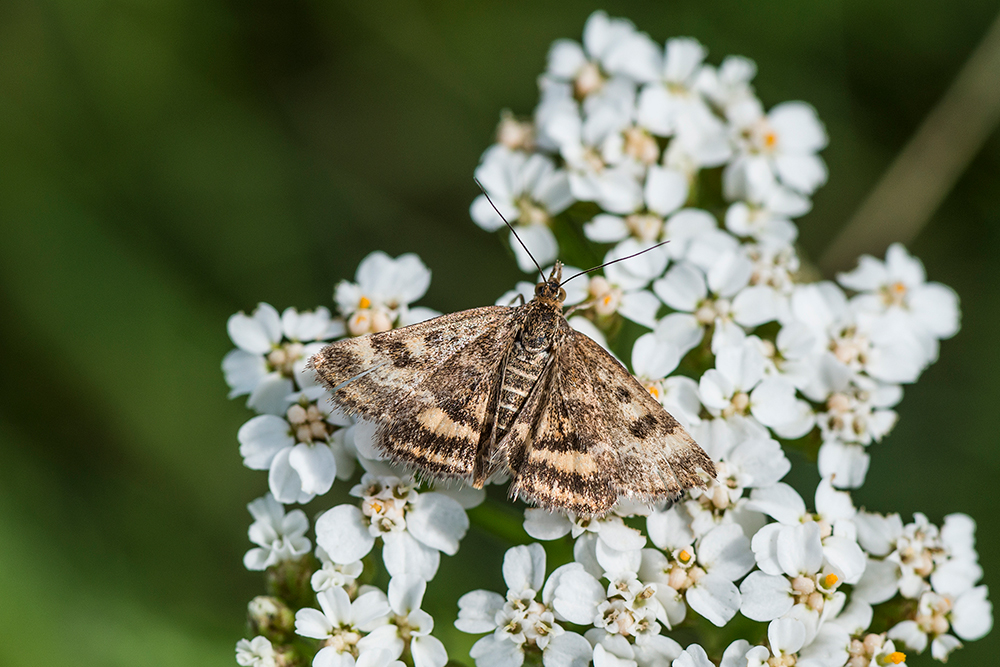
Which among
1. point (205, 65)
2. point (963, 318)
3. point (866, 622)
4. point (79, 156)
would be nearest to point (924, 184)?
point (963, 318)

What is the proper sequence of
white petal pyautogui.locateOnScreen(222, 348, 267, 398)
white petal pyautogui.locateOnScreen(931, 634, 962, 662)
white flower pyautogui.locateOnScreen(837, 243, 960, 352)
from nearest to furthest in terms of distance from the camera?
1. white petal pyautogui.locateOnScreen(931, 634, 962, 662)
2. white petal pyautogui.locateOnScreen(222, 348, 267, 398)
3. white flower pyautogui.locateOnScreen(837, 243, 960, 352)

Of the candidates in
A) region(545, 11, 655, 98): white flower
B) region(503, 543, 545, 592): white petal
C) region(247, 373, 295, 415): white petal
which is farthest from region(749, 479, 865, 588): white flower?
region(545, 11, 655, 98): white flower

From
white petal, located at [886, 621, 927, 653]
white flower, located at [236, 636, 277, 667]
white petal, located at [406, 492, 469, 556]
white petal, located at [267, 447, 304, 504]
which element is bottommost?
white flower, located at [236, 636, 277, 667]

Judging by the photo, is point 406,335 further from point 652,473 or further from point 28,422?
point 28,422

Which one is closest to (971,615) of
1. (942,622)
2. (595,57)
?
(942,622)

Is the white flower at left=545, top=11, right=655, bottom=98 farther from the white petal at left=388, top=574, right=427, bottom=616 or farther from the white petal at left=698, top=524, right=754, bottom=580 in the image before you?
the white petal at left=388, top=574, right=427, bottom=616

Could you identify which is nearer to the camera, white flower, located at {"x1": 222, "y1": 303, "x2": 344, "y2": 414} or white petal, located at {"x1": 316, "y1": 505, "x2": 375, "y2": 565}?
white petal, located at {"x1": 316, "y1": 505, "x2": 375, "y2": 565}
